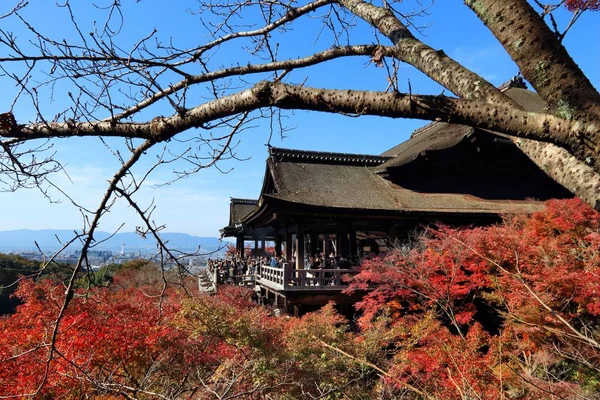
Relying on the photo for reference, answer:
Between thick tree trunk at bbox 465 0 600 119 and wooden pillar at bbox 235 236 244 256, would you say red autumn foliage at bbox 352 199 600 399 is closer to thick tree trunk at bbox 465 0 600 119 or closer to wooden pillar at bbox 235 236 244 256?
thick tree trunk at bbox 465 0 600 119

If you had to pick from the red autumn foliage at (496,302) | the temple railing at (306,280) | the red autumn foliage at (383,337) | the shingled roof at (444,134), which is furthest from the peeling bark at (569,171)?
the shingled roof at (444,134)

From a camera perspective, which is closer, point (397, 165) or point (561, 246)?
point (561, 246)

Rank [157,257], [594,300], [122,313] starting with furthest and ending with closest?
[122,313] → [594,300] → [157,257]

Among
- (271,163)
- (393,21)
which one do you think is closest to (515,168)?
(271,163)

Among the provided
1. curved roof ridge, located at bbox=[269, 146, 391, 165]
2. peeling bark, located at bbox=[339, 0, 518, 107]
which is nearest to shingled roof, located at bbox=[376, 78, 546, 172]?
curved roof ridge, located at bbox=[269, 146, 391, 165]

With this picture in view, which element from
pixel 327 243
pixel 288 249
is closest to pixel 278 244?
pixel 288 249

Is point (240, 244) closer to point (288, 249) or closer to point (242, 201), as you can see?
point (242, 201)

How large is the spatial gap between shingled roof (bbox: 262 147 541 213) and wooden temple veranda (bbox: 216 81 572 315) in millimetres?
33

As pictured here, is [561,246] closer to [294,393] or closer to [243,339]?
[294,393]

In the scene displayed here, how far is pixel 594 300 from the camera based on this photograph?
646cm

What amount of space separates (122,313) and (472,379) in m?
5.72

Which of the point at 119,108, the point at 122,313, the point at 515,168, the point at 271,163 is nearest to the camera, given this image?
the point at 119,108

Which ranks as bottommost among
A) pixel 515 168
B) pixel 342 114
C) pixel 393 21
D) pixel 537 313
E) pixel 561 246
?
pixel 537 313

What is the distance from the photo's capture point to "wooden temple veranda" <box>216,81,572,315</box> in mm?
10844
